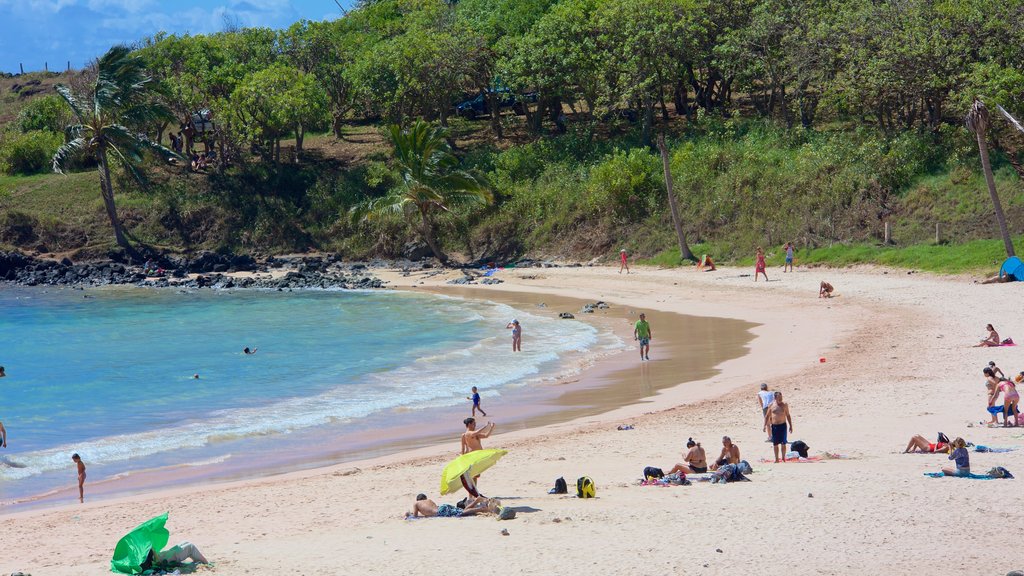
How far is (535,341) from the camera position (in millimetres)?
25812

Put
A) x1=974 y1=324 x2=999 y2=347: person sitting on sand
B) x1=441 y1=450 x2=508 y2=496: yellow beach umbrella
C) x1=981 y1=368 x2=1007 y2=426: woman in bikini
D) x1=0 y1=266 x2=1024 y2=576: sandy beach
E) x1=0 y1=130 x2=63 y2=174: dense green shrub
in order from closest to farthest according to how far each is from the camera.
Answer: x1=0 y1=266 x2=1024 y2=576: sandy beach
x1=441 y1=450 x2=508 y2=496: yellow beach umbrella
x1=981 y1=368 x2=1007 y2=426: woman in bikini
x1=974 y1=324 x2=999 y2=347: person sitting on sand
x1=0 y1=130 x2=63 y2=174: dense green shrub

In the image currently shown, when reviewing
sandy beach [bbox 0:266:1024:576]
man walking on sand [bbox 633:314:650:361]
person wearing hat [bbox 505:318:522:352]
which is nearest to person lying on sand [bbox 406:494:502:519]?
sandy beach [bbox 0:266:1024:576]

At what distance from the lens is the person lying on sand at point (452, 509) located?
10.8 metres

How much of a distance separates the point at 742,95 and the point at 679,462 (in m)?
41.0

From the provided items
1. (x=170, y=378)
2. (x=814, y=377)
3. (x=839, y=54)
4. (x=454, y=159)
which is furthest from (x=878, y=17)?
(x=170, y=378)

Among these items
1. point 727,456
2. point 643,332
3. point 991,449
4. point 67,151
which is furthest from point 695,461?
point 67,151

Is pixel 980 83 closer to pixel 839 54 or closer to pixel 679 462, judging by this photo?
pixel 839 54

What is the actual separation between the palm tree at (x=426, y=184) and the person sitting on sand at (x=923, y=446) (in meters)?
31.7

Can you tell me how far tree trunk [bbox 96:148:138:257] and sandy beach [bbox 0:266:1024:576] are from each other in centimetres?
3611

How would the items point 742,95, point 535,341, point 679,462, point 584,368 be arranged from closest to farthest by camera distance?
point 679,462
point 584,368
point 535,341
point 742,95

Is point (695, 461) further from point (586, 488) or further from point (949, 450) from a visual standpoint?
point (949, 450)

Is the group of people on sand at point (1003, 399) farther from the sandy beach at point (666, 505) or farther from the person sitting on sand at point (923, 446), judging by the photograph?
the person sitting on sand at point (923, 446)

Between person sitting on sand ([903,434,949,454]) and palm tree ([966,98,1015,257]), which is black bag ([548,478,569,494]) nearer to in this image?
person sitting on sand ([903,434,949,454])

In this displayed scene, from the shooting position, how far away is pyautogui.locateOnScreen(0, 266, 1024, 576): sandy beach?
9172 mm
